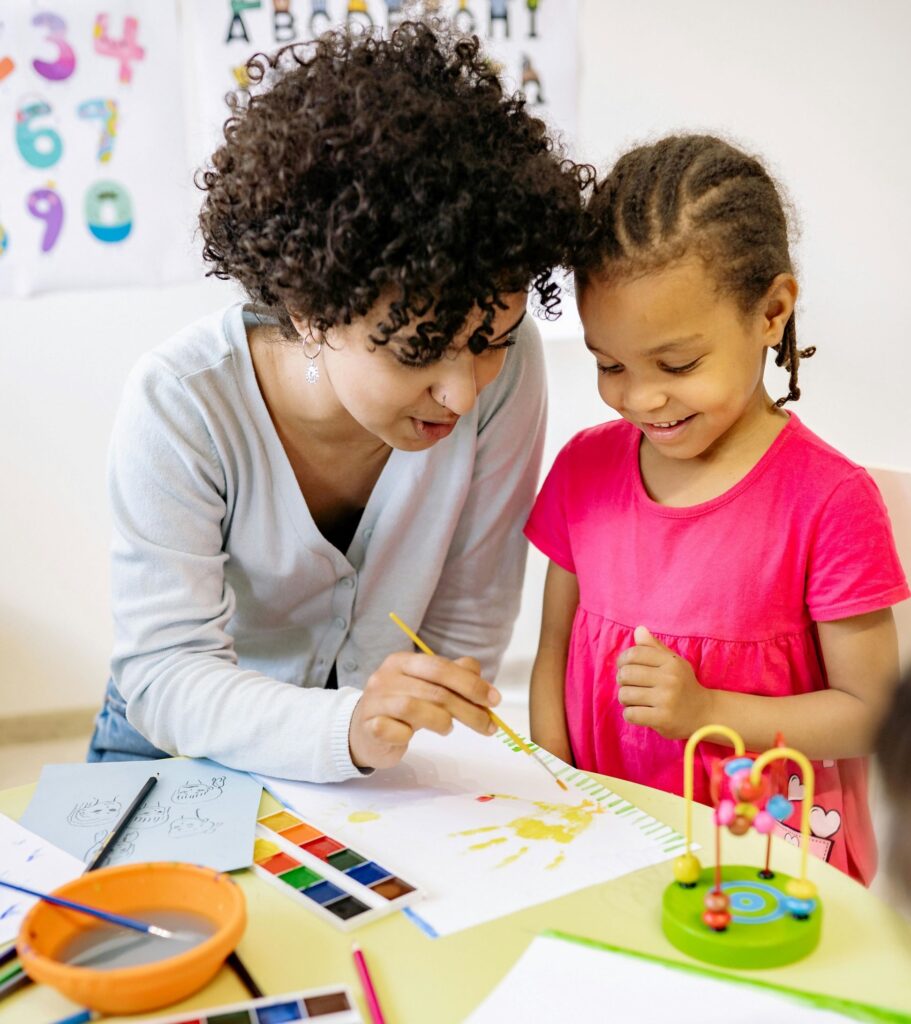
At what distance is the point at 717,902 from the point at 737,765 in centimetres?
8

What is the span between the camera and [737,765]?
26.7 inches

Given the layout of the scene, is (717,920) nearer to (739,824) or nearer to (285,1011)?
(739,824)

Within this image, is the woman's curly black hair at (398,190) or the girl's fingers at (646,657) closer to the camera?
the woman's curly black hair at (398,190)

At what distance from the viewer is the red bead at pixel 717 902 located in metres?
0.65

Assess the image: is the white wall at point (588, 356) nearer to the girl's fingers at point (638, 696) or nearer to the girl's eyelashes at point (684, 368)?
the girl's eyelashes at point (684, 368)

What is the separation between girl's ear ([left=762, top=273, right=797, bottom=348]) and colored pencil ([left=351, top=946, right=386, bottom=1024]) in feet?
2.17

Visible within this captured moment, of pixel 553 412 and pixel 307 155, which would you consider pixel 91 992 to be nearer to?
pixel 307 155

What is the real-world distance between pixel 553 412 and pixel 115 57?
1.09m

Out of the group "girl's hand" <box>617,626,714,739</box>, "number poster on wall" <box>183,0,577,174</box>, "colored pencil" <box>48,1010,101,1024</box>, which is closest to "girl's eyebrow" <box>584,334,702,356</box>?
"girl's hand" <box>617,626,714,739</box>

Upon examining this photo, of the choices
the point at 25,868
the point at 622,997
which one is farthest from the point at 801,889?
the point at 25,868

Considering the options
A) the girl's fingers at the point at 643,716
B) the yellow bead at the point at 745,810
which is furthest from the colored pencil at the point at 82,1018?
the girl's fingers at the point at 643,716

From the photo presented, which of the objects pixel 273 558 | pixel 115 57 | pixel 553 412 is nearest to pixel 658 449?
pixel 273 558

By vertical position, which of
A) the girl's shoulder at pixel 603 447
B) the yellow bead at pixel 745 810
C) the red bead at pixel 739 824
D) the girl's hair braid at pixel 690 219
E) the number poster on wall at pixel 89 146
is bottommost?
the red bead at pixel 739 824

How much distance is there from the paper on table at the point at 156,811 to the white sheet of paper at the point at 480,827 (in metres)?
0.05
